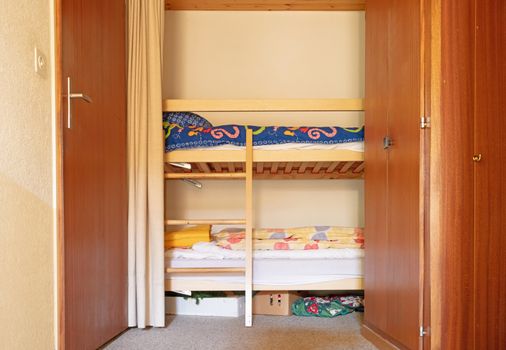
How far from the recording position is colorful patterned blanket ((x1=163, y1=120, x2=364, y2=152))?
245 centimetres

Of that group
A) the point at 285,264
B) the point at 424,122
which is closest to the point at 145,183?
the point at 285,264

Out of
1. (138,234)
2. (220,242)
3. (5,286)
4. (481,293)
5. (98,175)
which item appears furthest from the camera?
(220,242)

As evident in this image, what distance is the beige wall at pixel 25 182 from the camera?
1.28 metres

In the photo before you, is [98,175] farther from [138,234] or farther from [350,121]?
[350,121]

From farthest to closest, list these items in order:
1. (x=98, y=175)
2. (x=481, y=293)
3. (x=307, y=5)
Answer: (x=307, y=5)
(x=98, y=175)
(x=481, y=293)

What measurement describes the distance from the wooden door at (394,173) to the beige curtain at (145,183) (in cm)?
103

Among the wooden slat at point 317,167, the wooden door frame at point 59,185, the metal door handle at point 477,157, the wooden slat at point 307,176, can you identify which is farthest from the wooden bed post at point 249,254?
the metal door handle at point 477,157

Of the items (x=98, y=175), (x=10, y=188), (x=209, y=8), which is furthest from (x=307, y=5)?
(x=10, y=188)

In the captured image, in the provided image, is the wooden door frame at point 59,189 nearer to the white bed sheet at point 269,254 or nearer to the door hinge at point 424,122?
the white bed sheet at point 269,254

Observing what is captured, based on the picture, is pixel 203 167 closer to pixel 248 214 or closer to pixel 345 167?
pixel 248 214

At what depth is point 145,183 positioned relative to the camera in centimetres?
243

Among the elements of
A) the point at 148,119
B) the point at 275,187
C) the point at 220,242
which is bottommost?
the point at 220,242

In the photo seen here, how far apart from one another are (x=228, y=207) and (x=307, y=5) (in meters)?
1.51

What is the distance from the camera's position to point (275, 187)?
3393mm
